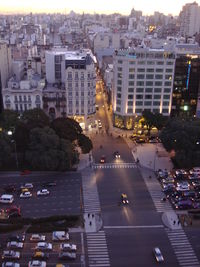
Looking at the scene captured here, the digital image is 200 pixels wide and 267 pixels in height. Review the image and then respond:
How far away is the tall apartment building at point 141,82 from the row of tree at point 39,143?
2014 centimetres

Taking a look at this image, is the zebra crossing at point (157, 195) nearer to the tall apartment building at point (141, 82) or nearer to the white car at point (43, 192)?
the white car at point (43, 192)

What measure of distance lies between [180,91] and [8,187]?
2110 inches

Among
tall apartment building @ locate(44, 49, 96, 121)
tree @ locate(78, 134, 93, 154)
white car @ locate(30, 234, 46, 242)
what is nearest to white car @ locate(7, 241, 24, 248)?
white car @ locate(30, 234, 46, 242)

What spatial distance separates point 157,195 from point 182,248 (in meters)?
13.6

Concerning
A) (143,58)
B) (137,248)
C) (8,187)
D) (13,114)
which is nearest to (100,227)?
(137,248)

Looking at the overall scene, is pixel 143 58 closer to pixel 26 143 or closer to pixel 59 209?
pixel 26 143

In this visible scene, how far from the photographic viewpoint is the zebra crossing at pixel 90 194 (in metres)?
51.7

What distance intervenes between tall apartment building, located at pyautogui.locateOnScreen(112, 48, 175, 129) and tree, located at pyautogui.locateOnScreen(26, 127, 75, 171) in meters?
27.7

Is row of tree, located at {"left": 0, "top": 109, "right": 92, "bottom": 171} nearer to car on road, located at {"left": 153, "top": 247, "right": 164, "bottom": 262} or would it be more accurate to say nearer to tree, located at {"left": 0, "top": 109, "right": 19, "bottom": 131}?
tree, located at {"left": 0, "top": 109, "right": 19, "bottom": 131}

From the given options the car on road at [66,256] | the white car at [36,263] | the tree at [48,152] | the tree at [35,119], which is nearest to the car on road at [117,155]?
the tree at [48,152]

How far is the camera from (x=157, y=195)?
2201 inches

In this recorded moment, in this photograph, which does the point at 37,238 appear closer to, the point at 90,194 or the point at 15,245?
the point at 15,245

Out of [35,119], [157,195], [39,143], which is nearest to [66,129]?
[39,143]

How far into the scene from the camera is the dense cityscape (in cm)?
4322
